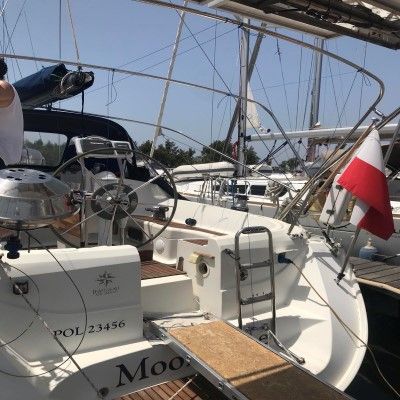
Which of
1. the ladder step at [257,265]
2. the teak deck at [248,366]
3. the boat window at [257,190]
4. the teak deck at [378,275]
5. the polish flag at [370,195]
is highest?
the polish flag at [370,195]

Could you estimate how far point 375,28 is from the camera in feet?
9.19

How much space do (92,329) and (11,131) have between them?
1322mm

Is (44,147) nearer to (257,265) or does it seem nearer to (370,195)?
(257,265)

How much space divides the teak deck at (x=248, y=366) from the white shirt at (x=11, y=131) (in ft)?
4.96

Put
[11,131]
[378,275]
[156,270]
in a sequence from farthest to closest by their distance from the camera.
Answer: [378,275] → [156,270] → [11,131]

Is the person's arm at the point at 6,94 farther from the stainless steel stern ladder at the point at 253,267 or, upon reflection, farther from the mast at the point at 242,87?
the mast at the point at 242,87

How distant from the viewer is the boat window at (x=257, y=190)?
34.3ft

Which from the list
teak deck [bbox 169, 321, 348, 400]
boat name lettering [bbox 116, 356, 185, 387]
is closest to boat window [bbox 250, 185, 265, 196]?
teak deck [bbox 169, 321, 348, 400]

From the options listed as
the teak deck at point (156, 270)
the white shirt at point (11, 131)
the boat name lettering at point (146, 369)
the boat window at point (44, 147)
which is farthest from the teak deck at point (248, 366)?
the boat window at point (44, 147)

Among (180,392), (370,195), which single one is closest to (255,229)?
(370,195)

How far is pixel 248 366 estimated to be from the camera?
245cm

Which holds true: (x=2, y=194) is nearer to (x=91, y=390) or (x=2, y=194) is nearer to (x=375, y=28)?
(x=91, y=390)

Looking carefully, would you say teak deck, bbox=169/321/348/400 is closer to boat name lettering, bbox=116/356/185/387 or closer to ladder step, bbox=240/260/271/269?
boat name lettering, bbox=116/356/185/387

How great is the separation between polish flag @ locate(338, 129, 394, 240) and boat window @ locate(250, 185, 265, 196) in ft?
23.7
